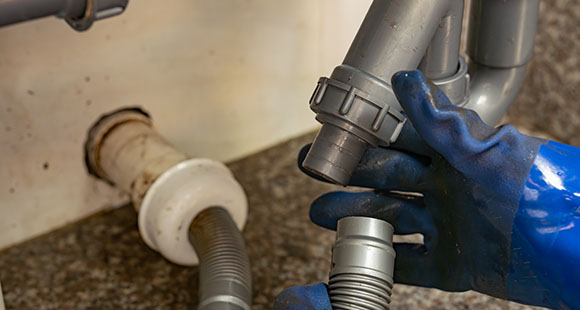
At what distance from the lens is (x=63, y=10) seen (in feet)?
2.34

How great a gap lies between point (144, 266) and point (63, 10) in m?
0.37

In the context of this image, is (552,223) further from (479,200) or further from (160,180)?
(160,180)

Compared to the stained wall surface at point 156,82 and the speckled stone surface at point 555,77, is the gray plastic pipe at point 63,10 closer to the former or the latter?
the stained wall surface at point 156,82

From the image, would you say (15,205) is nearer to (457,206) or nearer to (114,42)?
(114,42)

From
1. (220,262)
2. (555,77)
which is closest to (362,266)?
(220,262)

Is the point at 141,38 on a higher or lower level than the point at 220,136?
higher

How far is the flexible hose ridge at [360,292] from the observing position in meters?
0.59

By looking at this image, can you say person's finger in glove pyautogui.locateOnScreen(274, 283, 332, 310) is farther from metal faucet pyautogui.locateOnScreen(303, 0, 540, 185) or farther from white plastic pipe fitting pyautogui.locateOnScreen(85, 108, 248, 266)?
white plastic pipe fitting pyautogui.locateOnScreen(85, 108, 248, 266)

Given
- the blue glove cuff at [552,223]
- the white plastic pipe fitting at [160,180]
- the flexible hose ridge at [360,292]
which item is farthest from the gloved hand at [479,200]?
the white plastic pipe fitting at [160,180]

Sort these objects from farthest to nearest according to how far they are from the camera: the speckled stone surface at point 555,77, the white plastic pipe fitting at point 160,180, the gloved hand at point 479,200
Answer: the speckled stone surface at point 555,77 → the white plastic pipe fitting at point 160,180 → the gloved hand at point 479,200

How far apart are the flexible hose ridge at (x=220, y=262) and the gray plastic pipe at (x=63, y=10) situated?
28cm

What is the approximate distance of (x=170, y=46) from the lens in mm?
977

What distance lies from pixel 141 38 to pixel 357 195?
1.39 ft

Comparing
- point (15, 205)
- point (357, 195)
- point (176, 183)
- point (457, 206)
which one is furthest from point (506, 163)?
point (15, 205)
